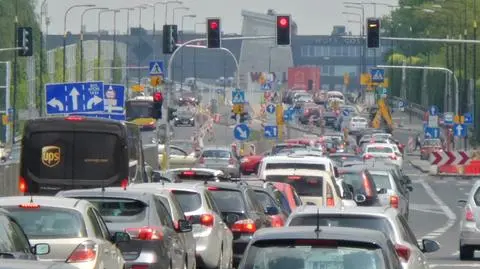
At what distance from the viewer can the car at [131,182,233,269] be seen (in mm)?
23547

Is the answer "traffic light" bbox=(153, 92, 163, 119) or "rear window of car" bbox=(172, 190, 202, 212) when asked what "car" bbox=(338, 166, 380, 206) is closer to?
"rear window of car" bbox=(172, 190, 202, 212)

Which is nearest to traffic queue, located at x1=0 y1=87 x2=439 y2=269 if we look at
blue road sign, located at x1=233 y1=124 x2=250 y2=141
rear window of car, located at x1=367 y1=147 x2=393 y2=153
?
blue road sign, located at x1=233 y1=124 x2=250 y2=141

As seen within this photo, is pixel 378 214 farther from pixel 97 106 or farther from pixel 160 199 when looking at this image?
pixel 97 106

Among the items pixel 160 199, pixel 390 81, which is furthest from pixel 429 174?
pixel 390 81

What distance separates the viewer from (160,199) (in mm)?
20688

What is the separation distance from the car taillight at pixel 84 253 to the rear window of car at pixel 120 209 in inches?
115

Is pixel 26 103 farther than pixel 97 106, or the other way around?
pixel 26 103

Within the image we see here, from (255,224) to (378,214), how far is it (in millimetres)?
7228

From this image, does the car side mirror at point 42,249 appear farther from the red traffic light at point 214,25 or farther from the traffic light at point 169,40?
the traffic light at point 169,40

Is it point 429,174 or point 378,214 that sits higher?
point 378,214

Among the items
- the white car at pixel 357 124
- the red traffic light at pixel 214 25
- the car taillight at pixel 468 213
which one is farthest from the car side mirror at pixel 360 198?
the white car at pixel 357 124

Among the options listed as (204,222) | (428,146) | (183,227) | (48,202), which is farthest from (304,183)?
(428,146)

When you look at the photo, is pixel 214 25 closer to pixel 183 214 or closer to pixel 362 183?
pixel 362 183

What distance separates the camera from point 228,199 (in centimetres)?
2650
